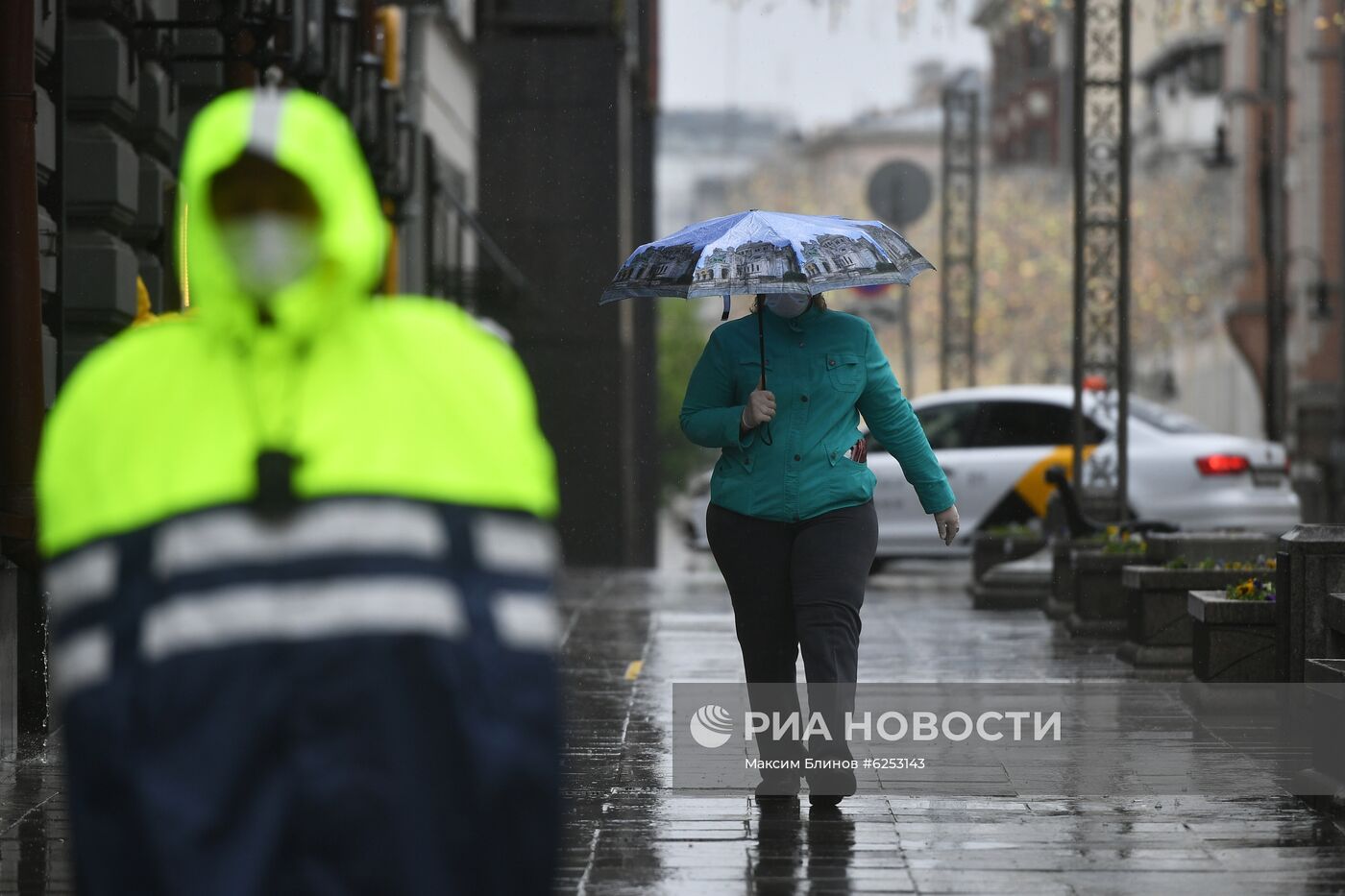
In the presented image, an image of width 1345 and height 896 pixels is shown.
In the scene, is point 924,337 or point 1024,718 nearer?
point 1024,718

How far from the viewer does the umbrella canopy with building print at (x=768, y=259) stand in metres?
6.52

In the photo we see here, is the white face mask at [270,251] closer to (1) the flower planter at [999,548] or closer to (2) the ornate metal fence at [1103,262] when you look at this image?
(2) the ornate metal fence at [1103,262]

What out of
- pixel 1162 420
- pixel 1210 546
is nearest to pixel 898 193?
pixel 1162 420

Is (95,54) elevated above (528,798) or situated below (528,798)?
above

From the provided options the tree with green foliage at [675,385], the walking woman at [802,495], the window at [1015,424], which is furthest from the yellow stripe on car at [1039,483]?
the tree with green foliage at [675,385]

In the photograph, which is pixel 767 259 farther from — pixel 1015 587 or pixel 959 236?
pixel 959 236

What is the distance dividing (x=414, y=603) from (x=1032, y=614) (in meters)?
12.3

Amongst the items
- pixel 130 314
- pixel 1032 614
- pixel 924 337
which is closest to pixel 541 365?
pixel 1032 614

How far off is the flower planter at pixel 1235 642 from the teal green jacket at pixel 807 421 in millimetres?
2521

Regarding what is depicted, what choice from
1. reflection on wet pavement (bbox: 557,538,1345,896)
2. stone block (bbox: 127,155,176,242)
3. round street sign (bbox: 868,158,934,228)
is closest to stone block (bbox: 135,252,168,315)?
stone block (bbox: 127,155,176,242)

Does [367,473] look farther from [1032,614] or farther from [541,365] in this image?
[541,365]

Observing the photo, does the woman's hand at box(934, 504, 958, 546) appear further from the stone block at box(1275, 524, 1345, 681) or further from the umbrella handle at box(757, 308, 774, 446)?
the stone block at box(1275, 524, 1345, 681)

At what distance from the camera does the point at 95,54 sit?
988 centimetres

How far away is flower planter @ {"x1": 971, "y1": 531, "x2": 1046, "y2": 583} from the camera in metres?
16.0
